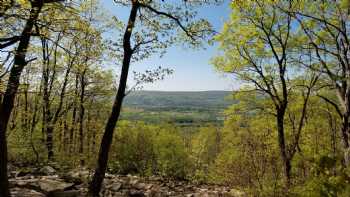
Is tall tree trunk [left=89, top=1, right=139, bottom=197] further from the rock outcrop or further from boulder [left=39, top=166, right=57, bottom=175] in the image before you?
boulder [left=39, top=166, right=57, bottom=175]

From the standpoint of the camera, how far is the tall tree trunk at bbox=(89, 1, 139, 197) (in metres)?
8.59

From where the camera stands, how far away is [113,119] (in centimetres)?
879

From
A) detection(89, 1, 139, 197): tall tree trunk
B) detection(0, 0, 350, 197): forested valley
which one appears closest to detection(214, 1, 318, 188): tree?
detection(0, 0, 350, 197): forested valley

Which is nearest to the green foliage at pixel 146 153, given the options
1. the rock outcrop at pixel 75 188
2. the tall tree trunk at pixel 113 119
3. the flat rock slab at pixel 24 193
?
the rock outcrop at pixel 75 188

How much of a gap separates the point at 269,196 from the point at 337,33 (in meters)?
9.88

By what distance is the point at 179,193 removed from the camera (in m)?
13.8

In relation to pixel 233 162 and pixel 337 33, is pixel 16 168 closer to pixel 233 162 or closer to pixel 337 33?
pixel 233 162

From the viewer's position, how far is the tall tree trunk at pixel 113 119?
8594 millimetres

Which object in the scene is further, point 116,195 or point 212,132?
point 212,132

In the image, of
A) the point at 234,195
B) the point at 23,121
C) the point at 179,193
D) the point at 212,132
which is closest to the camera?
the point at 234,195

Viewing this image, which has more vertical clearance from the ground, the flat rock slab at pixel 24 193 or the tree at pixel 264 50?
the tree at pixel 264 50

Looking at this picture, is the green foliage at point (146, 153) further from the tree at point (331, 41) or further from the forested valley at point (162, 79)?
the tree at point (331, 41)

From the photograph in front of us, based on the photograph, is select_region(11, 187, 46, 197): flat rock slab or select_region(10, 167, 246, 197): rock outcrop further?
select_region(10, 167, 246, 197): rock outcrop

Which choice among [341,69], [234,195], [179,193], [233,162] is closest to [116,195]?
[179,193]
